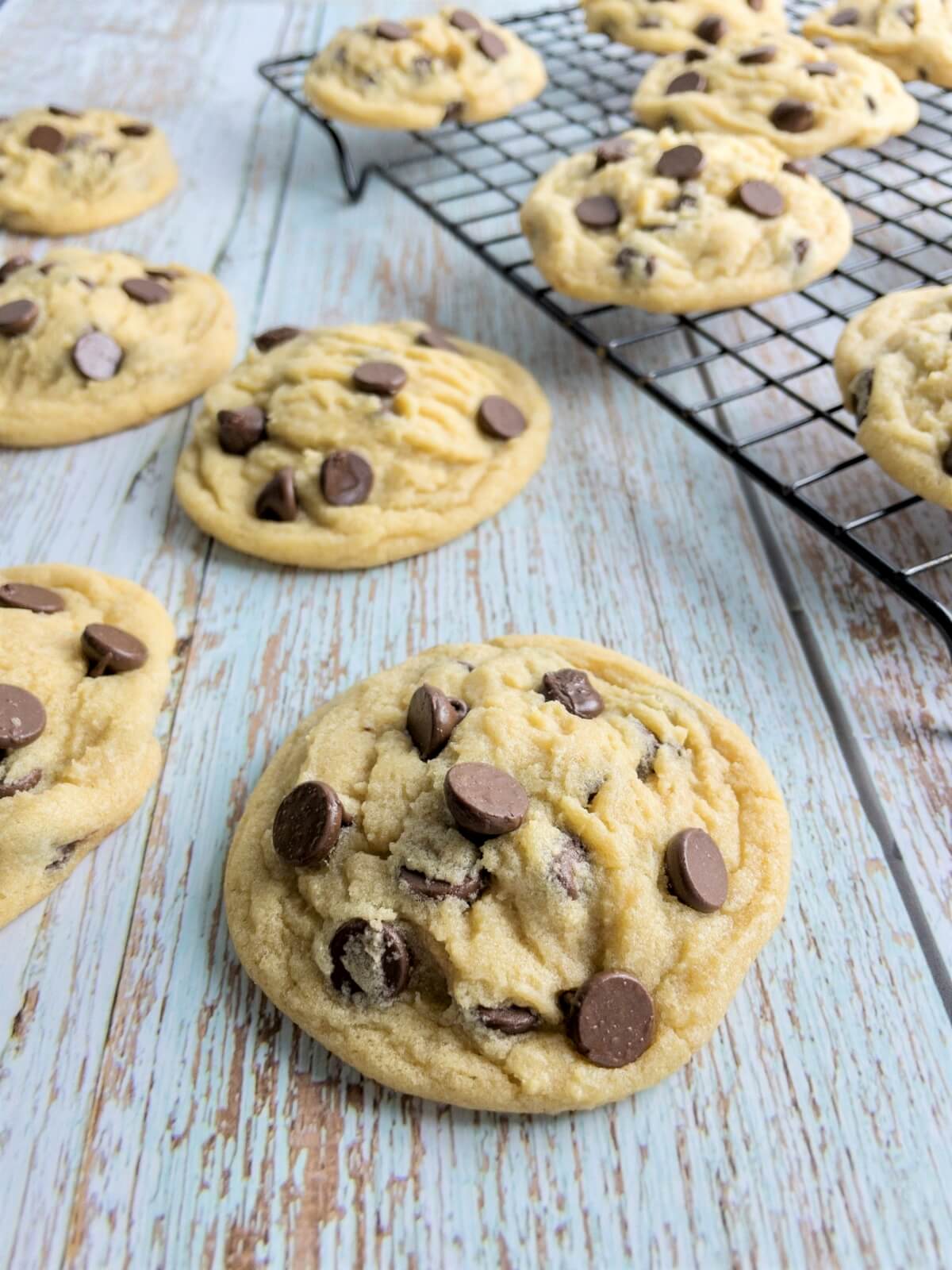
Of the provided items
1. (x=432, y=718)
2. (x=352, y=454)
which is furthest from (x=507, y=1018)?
(x=352, y=454)

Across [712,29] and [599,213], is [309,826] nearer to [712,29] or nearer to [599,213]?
[599,213]

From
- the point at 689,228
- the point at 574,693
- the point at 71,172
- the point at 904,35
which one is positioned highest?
the point at 904,35

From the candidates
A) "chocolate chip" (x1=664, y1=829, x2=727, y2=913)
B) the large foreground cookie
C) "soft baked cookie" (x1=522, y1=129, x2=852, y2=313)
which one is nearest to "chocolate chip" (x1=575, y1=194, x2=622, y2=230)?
"soft baked cookie" (x1=522, y1=129, x2=852, y2=313)

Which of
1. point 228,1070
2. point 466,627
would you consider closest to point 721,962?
point 228,1070

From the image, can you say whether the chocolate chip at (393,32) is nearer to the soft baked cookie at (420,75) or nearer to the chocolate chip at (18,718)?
the soft baked cookie at (420,75)

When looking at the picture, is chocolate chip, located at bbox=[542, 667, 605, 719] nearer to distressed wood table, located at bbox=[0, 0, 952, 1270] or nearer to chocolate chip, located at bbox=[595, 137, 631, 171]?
distressed wood table, located at bbox=[0, 0, 952, 1270]

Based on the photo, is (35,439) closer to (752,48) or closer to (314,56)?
(314,56)
